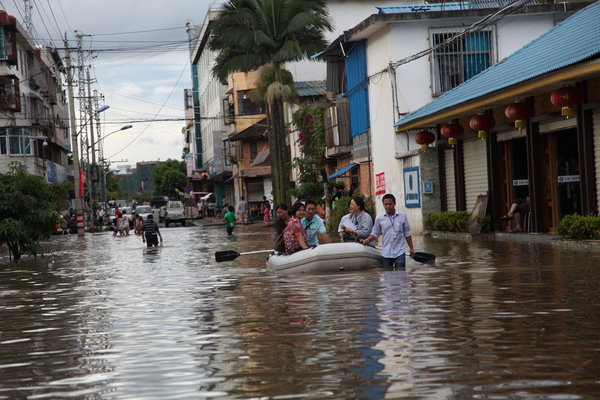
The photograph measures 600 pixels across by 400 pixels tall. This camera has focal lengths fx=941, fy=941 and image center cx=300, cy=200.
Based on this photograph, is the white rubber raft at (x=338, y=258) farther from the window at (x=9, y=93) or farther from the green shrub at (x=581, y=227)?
the window at (x=9, y=93)

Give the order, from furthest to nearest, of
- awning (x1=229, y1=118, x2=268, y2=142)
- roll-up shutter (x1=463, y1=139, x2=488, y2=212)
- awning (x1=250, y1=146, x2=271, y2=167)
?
awning (x1=229, y1=118, x2=268, y2=142)
awning (x1=250, y1=146, x2=271, y2=167)
roll-up shutter (x1=463, y1=139, x2=488, y2=212)

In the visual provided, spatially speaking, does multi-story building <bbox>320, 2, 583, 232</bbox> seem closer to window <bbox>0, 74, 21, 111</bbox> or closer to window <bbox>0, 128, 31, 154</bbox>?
window <bbox>0, 74, 21, 111</bbox>

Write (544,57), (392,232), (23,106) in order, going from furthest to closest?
1. (23,106)
2. (544,57)
3. (392,232)

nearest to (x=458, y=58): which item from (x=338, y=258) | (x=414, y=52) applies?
(x=414, y=52)

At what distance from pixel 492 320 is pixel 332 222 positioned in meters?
27.7

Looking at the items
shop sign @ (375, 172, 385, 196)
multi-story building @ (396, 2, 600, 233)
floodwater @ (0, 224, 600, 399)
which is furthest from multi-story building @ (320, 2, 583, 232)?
floodwater @ (0, 224, 600, 399)

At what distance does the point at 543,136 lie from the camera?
25109 mm

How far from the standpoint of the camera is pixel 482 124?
27281 millimetres

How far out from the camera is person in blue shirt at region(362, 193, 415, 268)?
16.4 m

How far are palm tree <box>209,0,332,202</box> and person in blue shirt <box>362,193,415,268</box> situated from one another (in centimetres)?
2575

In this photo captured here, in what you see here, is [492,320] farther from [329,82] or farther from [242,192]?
[242,192]

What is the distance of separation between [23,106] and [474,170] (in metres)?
44.8

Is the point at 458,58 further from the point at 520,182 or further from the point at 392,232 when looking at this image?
the point at 392,232

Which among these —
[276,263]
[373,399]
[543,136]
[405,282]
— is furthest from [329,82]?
[373,399]
